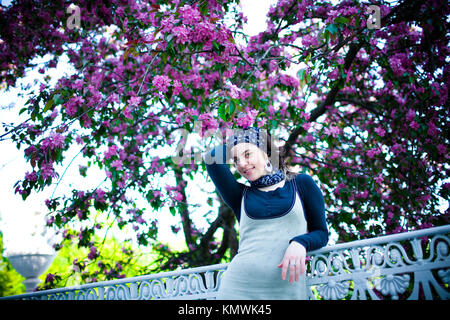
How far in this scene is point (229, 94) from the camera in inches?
85.0

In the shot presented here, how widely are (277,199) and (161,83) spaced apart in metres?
1.39

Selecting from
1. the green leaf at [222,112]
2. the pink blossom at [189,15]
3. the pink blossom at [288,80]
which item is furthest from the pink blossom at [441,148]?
the pink blossom at [189,15]

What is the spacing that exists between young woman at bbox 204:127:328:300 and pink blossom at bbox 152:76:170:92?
3.02ft

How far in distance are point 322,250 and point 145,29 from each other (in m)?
3.22

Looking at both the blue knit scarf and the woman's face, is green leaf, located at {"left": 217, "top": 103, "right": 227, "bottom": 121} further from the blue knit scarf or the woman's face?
the blue knit scarf

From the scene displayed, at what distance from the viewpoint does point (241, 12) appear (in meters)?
4.17

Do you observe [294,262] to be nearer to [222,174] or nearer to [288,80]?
[222,174]

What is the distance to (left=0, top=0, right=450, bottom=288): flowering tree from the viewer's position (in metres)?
2.49

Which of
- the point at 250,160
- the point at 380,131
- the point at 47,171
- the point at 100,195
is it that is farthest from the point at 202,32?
the point at 380,131

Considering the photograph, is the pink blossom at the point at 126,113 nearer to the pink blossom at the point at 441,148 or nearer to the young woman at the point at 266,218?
the young woman at the point at 266,218

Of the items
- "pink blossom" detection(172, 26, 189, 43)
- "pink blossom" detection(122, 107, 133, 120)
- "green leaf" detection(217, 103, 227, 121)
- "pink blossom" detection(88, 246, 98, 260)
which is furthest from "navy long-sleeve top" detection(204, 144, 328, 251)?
"pink blossom" detection(88, 246, 98, 260)

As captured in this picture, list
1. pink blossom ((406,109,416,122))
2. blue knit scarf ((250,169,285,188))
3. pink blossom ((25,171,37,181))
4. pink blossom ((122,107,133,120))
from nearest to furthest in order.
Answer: blue knit scarf ((250,169,285,188)) → pink blossom ((25,171,37,181)) → pink blossom ((122,107,133,120)) → pink blossom ((406,109,416,122))
